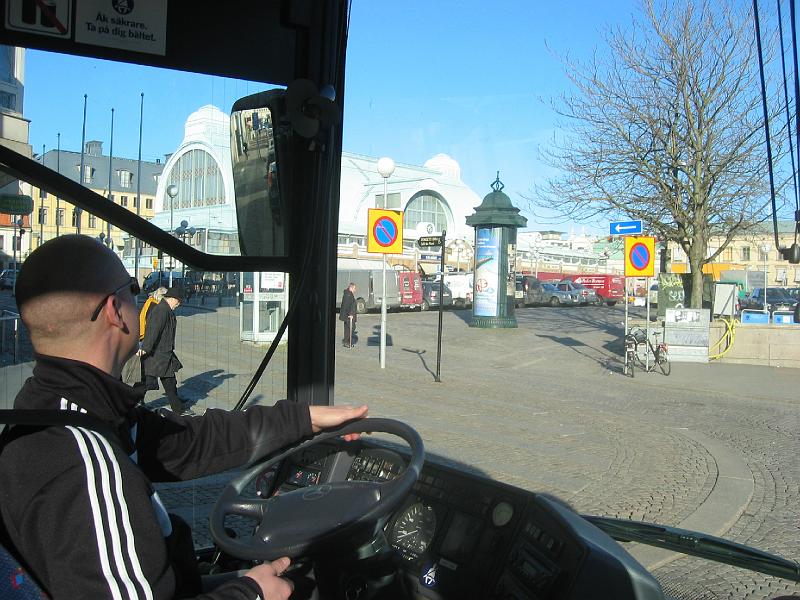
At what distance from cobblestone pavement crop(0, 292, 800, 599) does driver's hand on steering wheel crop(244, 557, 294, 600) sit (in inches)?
33.9

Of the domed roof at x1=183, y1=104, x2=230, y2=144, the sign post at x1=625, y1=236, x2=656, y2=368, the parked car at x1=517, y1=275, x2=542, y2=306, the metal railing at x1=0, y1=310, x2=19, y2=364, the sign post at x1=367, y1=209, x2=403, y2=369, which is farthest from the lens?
the parked car at x1=517, y1=275, x2=542, y2=306

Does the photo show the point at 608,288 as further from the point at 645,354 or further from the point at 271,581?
the point at 271,581

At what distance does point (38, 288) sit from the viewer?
65.4 inches

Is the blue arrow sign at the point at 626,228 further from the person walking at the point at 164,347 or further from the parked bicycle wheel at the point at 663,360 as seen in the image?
the person walking at the point at 164,347

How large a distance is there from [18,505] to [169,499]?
1.25m

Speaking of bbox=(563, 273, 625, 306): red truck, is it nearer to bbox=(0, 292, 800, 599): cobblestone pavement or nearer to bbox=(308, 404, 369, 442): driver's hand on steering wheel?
bbox=(0, 292, 800, 599): cobblestone pavement

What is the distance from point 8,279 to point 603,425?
9.27 metres

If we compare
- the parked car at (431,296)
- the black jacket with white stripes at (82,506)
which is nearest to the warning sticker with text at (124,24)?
the black jacket with white stripes at (82,506)

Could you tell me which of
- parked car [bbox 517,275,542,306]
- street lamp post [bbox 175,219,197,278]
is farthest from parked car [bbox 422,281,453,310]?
street lamp post [bbox 175,219,197,278]

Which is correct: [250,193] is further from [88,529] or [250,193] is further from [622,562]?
[622,562]

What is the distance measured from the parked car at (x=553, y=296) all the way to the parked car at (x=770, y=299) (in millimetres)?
10792

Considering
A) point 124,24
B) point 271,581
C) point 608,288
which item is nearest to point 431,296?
point 608,288

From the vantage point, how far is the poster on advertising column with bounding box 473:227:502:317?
25.9 meters

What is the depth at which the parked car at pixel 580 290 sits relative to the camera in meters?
47.0
